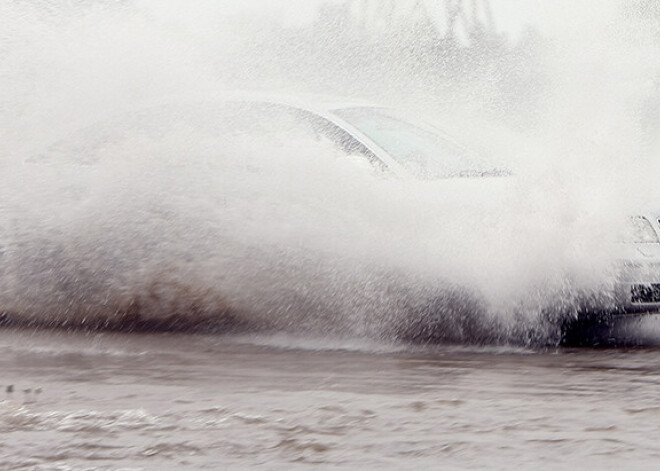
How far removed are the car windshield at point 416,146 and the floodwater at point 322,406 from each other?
127 centimetres

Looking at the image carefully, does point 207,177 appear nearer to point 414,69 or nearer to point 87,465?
point 87,465

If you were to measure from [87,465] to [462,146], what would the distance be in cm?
553

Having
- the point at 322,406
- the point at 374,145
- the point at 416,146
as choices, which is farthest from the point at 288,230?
the point at 322,406

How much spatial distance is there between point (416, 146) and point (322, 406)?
3637 millimetres

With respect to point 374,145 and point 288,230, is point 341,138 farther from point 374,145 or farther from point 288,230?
point 288,230

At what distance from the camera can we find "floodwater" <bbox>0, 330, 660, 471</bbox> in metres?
5.50

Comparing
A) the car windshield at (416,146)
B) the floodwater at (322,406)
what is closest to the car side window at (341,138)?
the car windshield at (416,146)

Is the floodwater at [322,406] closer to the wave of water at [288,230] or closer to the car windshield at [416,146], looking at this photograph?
the wave of water at [288,230]

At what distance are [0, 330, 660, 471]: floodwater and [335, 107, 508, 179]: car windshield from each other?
1266mm

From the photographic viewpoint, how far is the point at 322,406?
6.49m

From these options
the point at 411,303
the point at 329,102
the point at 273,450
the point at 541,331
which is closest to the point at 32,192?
the point at 329,102

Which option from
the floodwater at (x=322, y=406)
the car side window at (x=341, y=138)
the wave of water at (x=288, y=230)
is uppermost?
the car side window at (x=341, y=138)

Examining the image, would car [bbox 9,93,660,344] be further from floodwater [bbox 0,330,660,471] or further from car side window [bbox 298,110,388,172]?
floodwater [bbox 0,330,660,471]

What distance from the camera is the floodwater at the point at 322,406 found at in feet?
18.0
